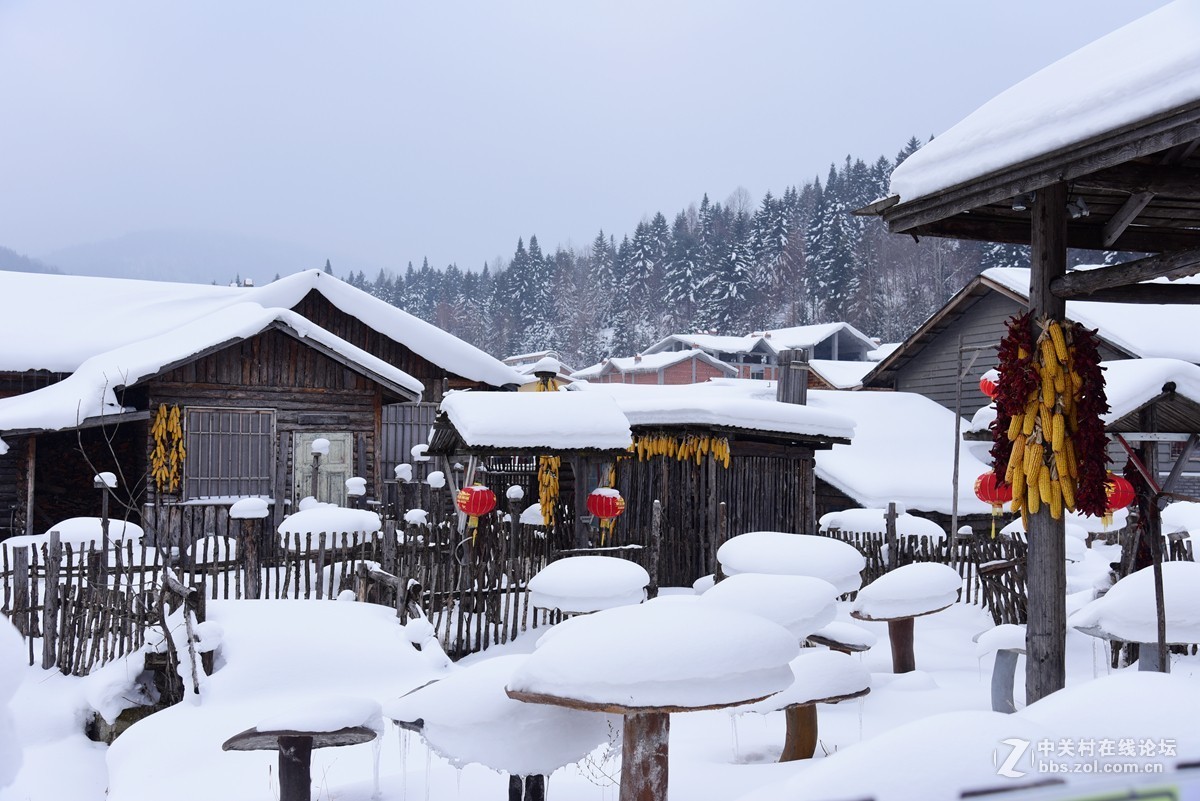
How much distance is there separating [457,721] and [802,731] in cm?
290

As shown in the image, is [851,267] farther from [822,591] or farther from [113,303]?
[822,591]

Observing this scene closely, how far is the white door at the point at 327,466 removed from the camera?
62.3 feet

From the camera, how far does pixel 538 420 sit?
12.7m

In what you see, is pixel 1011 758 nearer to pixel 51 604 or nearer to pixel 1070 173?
pixel 1070 173

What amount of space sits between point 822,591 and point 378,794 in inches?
132

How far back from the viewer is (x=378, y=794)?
644cm

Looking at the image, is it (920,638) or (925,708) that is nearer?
(925,708)

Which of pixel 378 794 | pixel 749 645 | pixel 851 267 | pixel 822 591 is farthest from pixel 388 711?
pixel 851 267

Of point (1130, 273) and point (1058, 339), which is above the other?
point (1130, 273)

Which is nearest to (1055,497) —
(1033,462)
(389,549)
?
(1033,462)

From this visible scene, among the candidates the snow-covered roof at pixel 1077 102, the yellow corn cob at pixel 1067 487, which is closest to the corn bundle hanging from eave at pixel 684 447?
the snow-covered roof at pixel 1077 102

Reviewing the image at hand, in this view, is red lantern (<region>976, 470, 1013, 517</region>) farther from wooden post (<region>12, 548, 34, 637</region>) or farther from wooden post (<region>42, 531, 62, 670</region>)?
wooden post (<region>12, 548, 34, 637</region>)

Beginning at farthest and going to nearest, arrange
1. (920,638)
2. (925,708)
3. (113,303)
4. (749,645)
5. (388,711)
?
(113,303)
(920,638)
(925,708)
(388,711)
(749,645)

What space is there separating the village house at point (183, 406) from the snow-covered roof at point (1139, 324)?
48.7 feet
